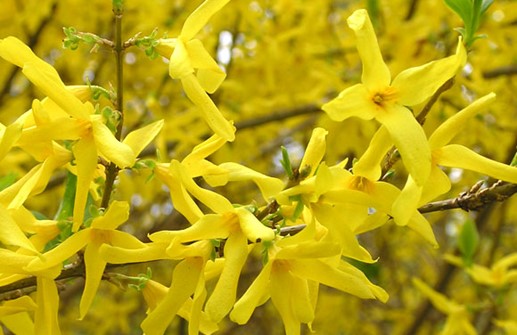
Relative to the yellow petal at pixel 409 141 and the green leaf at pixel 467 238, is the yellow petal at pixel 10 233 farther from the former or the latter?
the green leaf at pixel 467 238

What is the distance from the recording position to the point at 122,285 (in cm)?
113

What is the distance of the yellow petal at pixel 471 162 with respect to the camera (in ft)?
3.37

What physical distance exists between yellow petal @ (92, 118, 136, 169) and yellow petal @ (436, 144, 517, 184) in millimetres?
419

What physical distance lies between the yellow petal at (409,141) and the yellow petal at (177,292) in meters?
0.31

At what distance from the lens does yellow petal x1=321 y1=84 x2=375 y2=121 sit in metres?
0.92

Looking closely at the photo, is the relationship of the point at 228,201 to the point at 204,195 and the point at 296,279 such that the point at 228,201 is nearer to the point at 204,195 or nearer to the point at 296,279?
the point at 204,195

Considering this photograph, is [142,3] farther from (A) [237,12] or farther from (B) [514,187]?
(B) [514,187]

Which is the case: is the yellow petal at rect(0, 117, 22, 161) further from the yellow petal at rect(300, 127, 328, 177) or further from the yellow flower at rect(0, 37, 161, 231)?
the yellow petal at rect(300, 127, 328, 177)

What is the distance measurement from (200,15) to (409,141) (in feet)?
1.11

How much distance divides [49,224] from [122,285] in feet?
0.47

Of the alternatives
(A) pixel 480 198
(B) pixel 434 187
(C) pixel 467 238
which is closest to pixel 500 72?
(C) pixel 467 238

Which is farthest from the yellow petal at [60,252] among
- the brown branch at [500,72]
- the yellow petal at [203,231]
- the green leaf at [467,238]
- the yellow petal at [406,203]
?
the brown branch at [500,72]

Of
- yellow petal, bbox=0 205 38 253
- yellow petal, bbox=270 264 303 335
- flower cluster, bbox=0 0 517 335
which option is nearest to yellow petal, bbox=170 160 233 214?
flower cluster, bbox=0 0 517 335

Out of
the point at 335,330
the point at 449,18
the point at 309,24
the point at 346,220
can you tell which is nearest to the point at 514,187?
the point at 346,220
